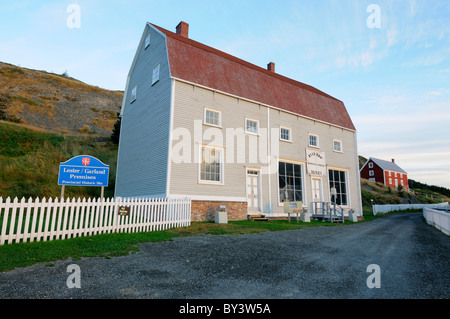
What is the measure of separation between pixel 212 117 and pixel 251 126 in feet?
8.87

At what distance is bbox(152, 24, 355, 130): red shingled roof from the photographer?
549 inches

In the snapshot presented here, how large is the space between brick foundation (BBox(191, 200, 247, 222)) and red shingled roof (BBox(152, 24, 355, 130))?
616cm

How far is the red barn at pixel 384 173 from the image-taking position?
5519cm

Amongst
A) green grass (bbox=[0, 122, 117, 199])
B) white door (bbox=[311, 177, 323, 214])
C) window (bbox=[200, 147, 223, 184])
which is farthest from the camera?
white door (bbox=[311, 177, 323, 214])

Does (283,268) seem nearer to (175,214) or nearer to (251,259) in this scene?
(251,259)

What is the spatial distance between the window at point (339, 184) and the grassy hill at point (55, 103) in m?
26.9


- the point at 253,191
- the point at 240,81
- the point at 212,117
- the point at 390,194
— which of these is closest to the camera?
the point at 212,117

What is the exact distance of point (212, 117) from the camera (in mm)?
14430

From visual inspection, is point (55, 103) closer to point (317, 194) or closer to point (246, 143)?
point (246, 143)

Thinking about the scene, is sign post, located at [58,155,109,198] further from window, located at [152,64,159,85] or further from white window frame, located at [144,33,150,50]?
white window frame, located at [144,33,150,50]

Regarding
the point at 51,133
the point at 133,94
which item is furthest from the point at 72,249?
the point at 51,133

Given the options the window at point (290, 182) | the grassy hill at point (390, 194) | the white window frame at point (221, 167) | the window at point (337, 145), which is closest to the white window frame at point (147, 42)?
the white window frame at point (221, 167)

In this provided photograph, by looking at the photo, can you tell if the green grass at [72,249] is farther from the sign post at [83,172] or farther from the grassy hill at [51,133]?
the grassy hill at [51,133]

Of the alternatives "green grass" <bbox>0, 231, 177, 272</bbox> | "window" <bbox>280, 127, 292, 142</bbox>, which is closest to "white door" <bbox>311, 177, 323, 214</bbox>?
"window" <bbox>280, 127, 292, 142</bbox>
